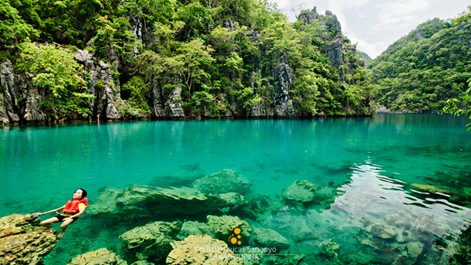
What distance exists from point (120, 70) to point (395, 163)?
34597mm

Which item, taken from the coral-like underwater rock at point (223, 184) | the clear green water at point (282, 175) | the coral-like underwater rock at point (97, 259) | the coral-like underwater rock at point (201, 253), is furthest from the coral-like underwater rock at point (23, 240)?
the coral-like underwater rock at point (223, 184)

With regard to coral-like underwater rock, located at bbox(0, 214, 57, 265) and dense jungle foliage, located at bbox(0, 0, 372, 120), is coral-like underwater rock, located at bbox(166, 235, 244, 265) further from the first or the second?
dense jungle foliage, located at bbox(0, 0, 372, 120)

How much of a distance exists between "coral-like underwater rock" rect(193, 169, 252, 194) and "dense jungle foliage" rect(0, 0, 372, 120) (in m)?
24.0

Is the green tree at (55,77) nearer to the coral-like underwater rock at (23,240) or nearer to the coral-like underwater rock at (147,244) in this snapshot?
the coral-like underwater rock at (23,240)

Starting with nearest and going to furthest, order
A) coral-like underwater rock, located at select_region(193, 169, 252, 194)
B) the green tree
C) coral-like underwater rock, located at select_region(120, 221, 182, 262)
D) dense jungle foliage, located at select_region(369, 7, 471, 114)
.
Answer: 1. coral-like underwater rock, located at select_region(120, 221, 182, 262)
2. coral-like underwater rock, located at select_region(193, 169, 252, 194)
3. the green tree
4. dense jungle foliage, located at select_region(369, 7, 471, 114)

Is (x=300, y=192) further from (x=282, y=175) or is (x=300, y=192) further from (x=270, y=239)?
(x=270, y=239)

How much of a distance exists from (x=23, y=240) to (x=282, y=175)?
8078mm

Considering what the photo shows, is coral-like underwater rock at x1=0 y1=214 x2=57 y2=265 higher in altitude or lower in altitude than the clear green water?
higher

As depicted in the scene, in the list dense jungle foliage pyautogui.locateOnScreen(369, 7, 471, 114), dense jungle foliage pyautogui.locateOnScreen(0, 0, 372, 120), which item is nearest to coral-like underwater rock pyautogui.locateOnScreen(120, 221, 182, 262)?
dense jungle foliage pyautogui.locateOnScreen(0, 0, 372, 120)

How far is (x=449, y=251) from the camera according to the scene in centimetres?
438

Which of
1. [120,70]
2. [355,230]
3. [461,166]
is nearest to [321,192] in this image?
[355,230]

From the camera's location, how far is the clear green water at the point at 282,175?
17.1 ft

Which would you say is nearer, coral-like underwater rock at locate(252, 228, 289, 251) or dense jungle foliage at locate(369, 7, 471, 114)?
A: coral-like underwater rock at locate(252, 228, 289, 251)

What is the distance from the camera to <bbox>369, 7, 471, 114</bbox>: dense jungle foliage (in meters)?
61.5
